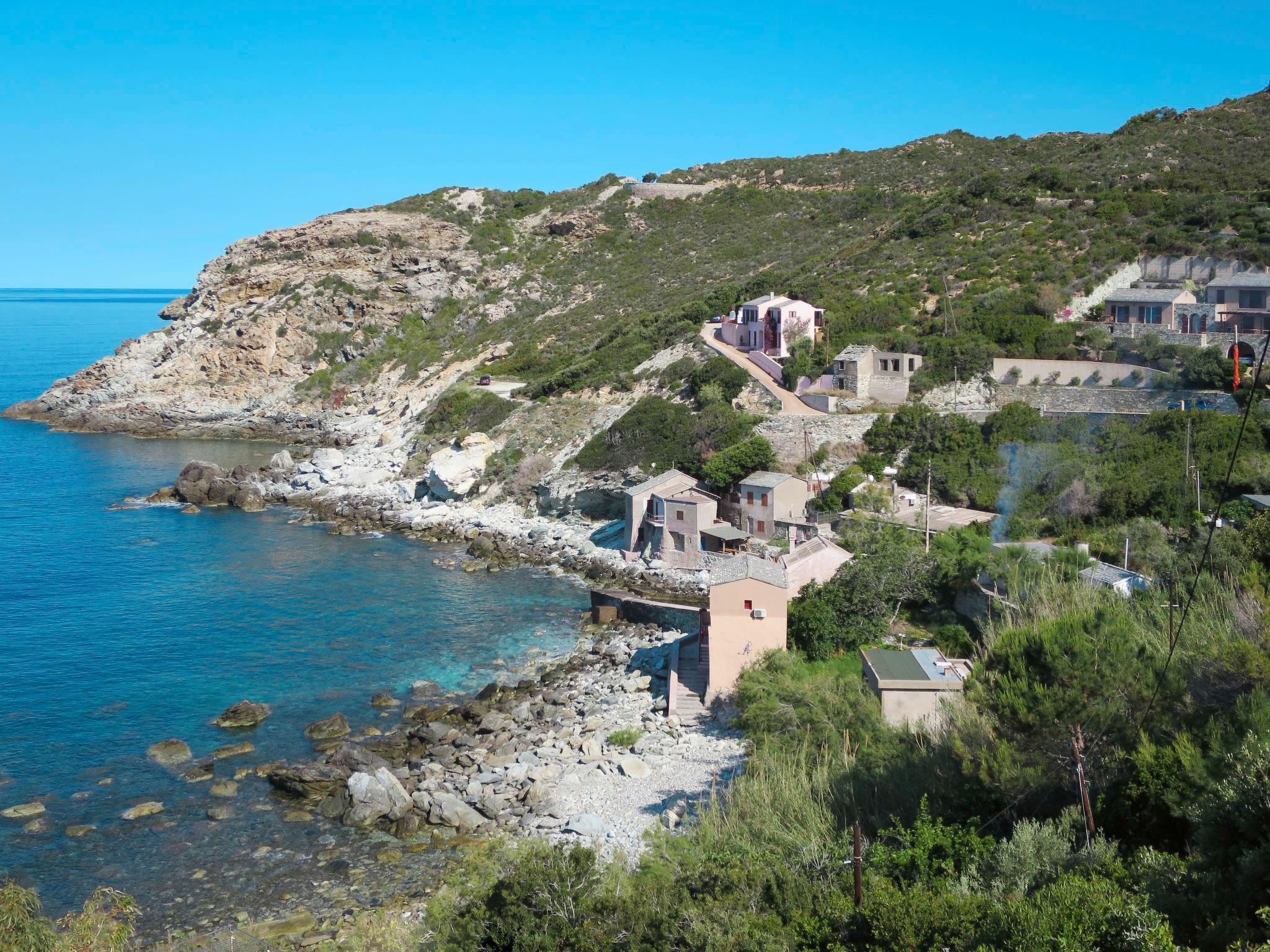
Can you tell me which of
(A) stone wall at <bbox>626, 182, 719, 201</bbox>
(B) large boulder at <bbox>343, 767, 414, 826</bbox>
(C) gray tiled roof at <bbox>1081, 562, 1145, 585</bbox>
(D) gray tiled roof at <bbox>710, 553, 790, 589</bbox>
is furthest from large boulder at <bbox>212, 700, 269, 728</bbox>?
(A) stone wall at <bbox>626, 182, 719, 201</bbox>

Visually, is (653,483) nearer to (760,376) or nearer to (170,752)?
(760,376)

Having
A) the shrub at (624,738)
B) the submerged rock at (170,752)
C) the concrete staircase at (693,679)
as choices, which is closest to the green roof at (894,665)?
the concrete staircase at (693,679)

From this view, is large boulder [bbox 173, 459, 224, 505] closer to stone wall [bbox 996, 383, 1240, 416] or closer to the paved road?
the paved road

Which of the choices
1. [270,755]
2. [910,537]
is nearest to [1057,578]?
[910,537]

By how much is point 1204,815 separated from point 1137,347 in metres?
31.0

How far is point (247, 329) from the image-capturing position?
7112cm

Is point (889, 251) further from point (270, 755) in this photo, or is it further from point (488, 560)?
point (270, 755)

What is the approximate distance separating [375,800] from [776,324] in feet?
101

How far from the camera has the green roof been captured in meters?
18.7

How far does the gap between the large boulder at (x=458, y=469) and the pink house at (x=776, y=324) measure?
1361 cm

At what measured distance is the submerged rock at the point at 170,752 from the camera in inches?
826

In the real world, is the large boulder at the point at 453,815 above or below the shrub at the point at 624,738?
below

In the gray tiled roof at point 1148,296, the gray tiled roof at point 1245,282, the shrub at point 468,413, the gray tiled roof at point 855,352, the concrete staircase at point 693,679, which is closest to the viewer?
the concrete staircase at point 693,679

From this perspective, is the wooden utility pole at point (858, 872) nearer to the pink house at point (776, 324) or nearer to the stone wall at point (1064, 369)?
the stone wall at point (1064, 369)
